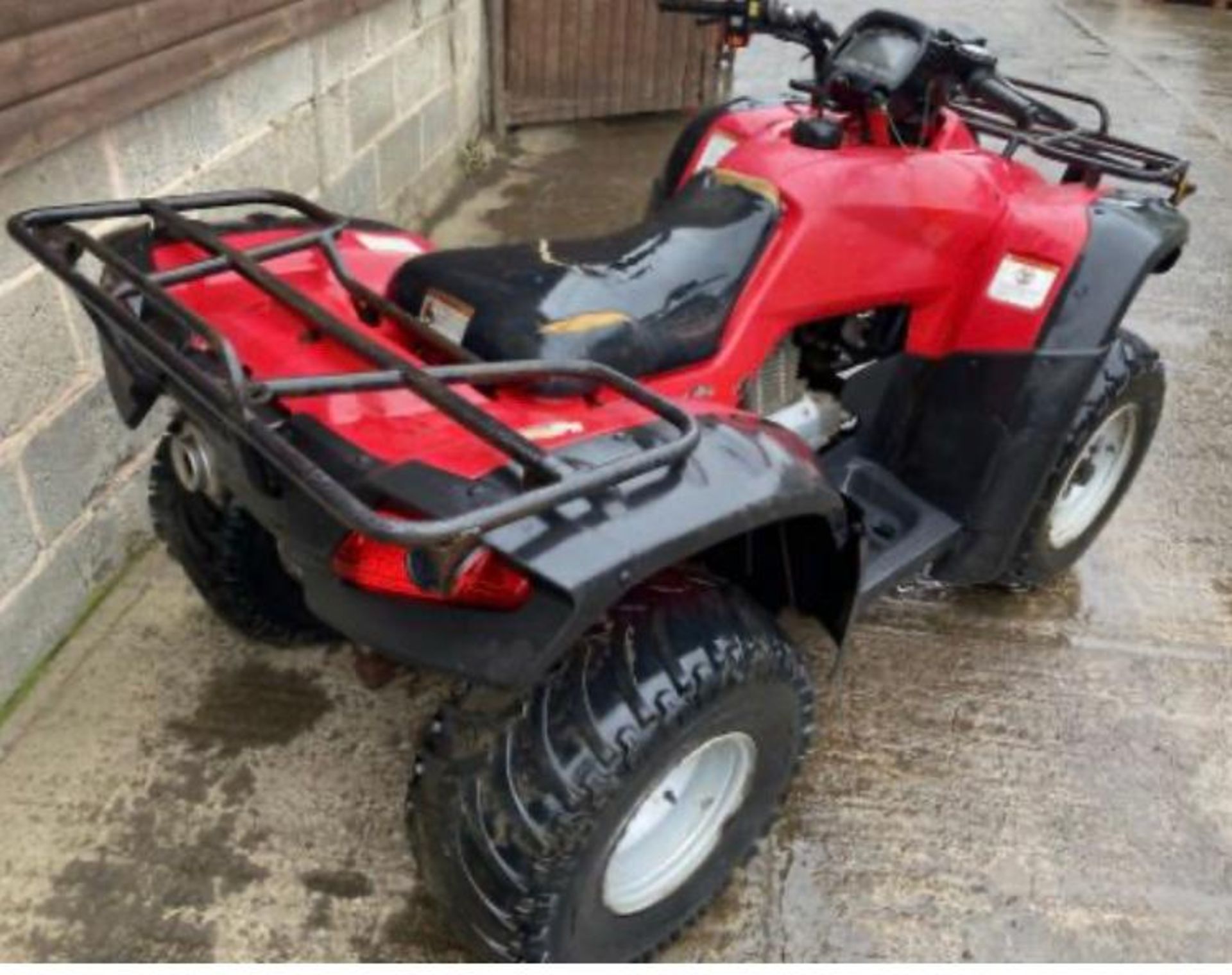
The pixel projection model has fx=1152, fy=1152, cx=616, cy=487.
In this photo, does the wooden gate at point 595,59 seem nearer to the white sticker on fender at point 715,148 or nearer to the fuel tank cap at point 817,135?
the white sticker on fender at point 715,148

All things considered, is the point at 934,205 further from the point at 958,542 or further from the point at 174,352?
the point at 174,352

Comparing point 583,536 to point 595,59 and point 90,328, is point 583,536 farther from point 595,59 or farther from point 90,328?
point 595,59

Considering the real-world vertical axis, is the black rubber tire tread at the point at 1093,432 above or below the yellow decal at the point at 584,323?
below

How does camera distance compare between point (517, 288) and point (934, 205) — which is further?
point (934, 205)

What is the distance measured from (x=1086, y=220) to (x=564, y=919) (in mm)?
1804

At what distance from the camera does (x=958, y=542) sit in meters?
2.66

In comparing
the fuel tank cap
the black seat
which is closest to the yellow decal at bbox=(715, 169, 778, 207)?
the black seat

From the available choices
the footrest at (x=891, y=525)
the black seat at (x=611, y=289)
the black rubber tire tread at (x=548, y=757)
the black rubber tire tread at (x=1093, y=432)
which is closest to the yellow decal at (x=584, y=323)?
the black seat at (x=611, y=289)

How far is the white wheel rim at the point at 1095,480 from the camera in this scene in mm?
3049

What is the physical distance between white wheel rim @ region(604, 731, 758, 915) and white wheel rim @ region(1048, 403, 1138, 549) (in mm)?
1335

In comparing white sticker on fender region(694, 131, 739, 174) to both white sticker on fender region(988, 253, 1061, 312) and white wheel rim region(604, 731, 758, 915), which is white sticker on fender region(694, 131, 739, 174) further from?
white wheel rim region(604, 731, 758, 915)

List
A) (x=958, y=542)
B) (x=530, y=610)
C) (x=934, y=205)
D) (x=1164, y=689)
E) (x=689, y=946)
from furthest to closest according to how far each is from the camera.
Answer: (x=1164, y=689) → (x=958, y=542) → (x=934, y=205) → (x=689, y=946) → (x=530, y=610)

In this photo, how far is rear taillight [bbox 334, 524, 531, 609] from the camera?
1.51m

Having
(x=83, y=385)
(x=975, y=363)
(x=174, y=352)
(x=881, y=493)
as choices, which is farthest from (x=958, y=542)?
(x=83, y=385)
